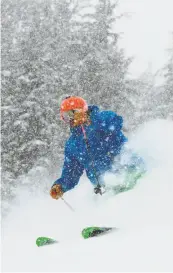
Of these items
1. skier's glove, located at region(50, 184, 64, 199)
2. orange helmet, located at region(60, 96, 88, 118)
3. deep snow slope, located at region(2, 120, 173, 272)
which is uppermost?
orange helmet, located at region(60, 96, 88, 118)

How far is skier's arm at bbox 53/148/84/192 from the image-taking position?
7.26 meters

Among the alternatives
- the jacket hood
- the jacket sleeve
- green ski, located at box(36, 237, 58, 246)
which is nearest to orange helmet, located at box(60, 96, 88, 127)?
the jacket hood

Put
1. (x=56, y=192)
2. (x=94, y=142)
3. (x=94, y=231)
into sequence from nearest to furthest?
(x=94, y=231), (x=56, y=192), (x=94, y=142)

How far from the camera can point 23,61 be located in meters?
16.5

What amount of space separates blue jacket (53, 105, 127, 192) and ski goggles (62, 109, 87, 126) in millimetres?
139

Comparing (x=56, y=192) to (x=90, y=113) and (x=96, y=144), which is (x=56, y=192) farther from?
(x=90, y=113)

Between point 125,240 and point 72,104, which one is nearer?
point 125,240

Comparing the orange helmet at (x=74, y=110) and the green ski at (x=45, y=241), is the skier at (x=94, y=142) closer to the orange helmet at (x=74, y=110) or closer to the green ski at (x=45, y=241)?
the orange helmet at (x=74, y=110)

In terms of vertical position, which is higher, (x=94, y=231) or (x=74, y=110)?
(x=74, y=110)

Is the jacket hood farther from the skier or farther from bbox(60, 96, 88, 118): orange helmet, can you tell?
bbox(60, 96, 88, 118): orange helmet

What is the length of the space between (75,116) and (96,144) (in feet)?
2.27

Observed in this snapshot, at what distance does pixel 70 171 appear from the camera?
24.4 feet

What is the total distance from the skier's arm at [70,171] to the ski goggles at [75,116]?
0.62 m

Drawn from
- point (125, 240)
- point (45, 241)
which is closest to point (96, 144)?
point (45, 241)
